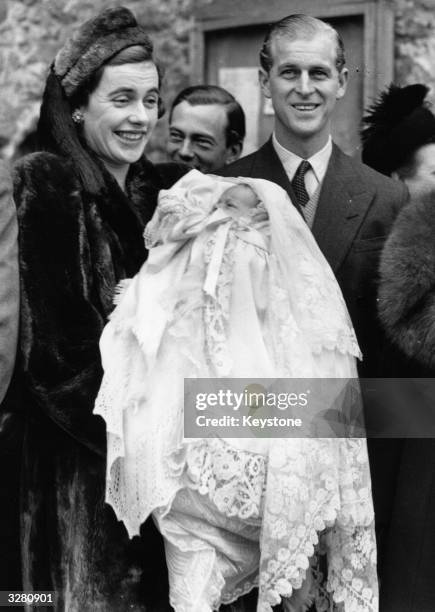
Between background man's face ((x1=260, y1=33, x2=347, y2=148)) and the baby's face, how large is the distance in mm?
653

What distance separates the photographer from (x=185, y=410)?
224 centimetres

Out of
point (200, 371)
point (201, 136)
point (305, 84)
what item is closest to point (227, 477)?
point (200, 371)

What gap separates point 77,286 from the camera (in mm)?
2516

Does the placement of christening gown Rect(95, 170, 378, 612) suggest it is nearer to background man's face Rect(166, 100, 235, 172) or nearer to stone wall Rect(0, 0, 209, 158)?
background man's face Rect(166, 100, 235, 172)

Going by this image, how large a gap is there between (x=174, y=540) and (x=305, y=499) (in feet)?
1.07

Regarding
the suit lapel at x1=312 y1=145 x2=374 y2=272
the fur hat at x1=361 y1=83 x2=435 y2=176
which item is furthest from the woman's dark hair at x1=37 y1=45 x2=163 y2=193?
the fur hat at x1=361 y1=83 x2=435 y2=176

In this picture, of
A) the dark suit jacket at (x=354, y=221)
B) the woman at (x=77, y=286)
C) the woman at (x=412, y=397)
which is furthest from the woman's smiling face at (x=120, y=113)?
the woman at (x=412, y=397)

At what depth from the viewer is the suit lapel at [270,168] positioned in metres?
3.04

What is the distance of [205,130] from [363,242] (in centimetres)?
108

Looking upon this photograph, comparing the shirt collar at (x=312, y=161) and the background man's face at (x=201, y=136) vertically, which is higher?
the background man's face at (x=201, y=136)

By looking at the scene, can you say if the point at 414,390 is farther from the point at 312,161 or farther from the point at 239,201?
the point at 312,161

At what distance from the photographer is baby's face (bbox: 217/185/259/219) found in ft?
8.09

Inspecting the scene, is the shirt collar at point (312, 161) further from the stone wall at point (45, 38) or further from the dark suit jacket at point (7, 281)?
the stone wall at point (45, 38)

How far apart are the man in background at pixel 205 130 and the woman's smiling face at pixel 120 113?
2.81 feet
